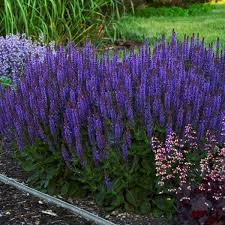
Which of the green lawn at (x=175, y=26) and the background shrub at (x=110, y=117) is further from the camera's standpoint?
the green lawn at (x=175, y=26)

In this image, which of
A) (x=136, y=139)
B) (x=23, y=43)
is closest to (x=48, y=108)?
(x=136, y=139)

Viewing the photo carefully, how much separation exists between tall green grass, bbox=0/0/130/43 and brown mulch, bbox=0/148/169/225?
3.45 m

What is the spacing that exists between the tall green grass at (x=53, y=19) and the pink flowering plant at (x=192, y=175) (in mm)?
3956

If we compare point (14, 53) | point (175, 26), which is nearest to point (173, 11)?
point (175, 26)

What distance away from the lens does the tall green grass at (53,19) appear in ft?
24.3

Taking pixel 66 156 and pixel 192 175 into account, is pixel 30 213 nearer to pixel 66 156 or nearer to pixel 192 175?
pixel 66 156

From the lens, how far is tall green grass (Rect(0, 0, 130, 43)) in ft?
24.3

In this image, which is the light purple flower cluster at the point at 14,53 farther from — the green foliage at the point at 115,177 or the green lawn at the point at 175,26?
the green lawn at the point at 175,26

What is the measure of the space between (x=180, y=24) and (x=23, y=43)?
705 cm

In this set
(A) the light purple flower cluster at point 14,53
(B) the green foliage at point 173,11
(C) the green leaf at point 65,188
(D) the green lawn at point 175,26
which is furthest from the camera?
(B) the green foliage at point 173,11

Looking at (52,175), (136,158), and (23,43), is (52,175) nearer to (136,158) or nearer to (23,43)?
(136,158)

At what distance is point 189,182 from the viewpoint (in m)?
3.48

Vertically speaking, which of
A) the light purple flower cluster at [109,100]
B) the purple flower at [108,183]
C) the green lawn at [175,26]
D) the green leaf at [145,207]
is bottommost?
the green lawn at [175,26]

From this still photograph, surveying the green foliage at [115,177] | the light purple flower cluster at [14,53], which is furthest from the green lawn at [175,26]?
the green foliage at [115,177]
